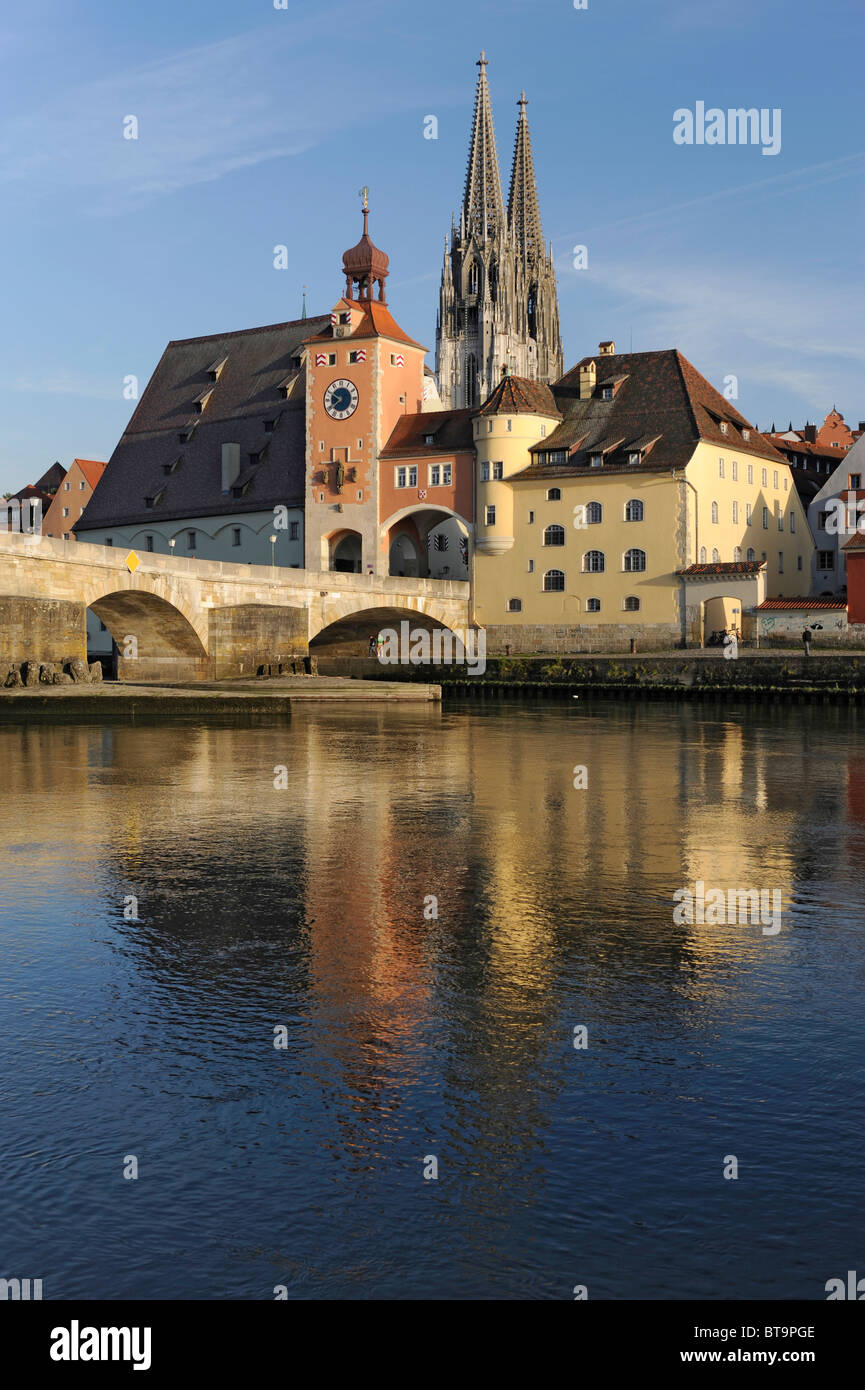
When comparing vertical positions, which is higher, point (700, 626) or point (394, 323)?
point (394, 323)

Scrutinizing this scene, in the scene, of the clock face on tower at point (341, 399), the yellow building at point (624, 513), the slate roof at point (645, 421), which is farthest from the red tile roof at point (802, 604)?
the clock face on tower at point (341, 399)

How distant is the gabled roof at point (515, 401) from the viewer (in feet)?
261

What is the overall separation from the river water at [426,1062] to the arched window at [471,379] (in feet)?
384

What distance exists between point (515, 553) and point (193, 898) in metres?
67.6

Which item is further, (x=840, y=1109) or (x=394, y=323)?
(x=394, y=323)

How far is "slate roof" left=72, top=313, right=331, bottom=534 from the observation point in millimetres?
91312

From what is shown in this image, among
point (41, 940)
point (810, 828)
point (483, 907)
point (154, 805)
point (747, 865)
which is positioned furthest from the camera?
point (154, 805)

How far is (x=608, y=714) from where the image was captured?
5081 cm

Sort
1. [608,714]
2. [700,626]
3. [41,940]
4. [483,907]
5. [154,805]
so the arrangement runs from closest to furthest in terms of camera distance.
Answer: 1. [41,940]
2. [483,907]
3. [154,805]
4. [608,714]
5. [700,626]

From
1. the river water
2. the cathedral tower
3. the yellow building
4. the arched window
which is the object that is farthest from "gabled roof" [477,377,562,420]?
the river water

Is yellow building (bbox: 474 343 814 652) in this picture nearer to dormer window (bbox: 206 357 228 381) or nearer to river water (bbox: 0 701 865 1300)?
dormer window (bbox: 206 357 228 381)

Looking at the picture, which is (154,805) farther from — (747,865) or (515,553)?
(515,553)

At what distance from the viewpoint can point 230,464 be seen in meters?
92.8

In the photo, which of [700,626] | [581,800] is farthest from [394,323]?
[581,800]
